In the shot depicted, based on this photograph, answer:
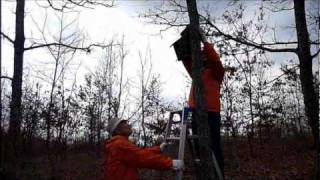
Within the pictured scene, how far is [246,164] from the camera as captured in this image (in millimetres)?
13359

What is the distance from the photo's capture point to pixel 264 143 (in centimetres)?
1750

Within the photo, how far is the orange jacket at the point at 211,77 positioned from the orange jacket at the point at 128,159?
3.90 ft

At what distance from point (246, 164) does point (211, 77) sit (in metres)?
7.43

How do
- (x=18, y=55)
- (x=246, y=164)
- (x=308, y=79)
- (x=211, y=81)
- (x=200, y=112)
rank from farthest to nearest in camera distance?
(x=246, y=164) → (x=18, y=55) → (x=308, y=79) → (x=211, y=81) → (x=200, y=112)

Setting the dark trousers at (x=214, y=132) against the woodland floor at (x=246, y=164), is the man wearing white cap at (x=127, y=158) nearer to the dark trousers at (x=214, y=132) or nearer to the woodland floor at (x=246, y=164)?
the dark trousers at (x=214, y=132)

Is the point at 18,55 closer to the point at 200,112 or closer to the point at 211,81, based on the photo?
the point at 211,81

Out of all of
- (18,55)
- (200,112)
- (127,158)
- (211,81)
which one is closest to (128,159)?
(127,158)

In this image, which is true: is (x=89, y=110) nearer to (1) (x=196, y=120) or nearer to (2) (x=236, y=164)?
(2) (x=236, y=164)

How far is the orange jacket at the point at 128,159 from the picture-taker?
5273mm

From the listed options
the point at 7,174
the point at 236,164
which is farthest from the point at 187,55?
the point at 236,164

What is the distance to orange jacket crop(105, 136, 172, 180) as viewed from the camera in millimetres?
5273

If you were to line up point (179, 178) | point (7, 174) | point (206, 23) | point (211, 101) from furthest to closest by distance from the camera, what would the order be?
point (206, 23) → point (7, 174) → point (211, 101) → point (179, 178)

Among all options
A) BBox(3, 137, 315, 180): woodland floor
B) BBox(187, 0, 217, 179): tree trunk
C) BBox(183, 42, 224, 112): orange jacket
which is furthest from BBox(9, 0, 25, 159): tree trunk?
BBox(187, 0, 217, 179): tree trunk

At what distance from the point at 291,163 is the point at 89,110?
10.2 m
